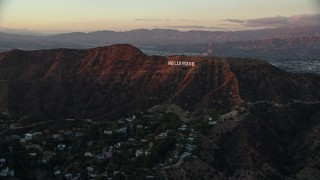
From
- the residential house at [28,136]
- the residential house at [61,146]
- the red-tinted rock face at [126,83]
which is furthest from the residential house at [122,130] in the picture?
the residential house at [28,136]

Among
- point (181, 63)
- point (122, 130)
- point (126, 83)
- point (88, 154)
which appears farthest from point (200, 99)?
point (88, 154)

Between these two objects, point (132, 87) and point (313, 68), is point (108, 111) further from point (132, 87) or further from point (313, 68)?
point (313, 68)

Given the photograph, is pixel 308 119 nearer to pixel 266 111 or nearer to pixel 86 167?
pixel 266 111

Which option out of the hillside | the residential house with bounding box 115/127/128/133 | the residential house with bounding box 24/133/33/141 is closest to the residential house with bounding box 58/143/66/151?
the residential house with bounding box 24/133/33/141

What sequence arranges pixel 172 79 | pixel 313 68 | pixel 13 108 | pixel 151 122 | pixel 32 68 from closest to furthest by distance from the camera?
pixel 151 122 < pixel 13 108 < pixel 172 79 < pixel 32 68 < pixel 313 68

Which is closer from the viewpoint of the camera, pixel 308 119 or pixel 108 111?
pixel 308 119

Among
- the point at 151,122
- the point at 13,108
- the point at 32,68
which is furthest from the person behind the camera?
the point at 32,68

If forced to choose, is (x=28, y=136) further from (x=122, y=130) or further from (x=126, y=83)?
(x=126, y=83)

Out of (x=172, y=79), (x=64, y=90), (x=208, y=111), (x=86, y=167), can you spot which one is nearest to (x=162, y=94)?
(x=172, y=79)

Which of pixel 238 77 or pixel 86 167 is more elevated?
pixel 238 77
